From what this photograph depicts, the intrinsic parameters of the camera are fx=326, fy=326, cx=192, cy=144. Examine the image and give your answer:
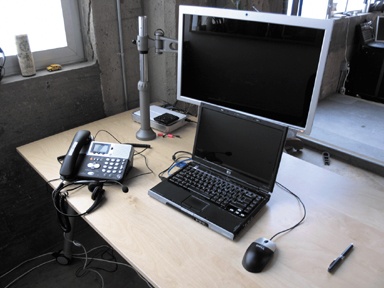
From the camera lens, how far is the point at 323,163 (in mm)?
2670

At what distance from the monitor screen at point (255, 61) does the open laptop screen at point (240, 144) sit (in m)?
0.08

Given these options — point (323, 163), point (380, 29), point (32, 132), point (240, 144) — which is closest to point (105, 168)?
point (240, 144)

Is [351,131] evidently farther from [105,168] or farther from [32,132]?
[32,132]

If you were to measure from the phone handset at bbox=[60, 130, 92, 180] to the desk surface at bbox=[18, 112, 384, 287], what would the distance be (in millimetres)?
77

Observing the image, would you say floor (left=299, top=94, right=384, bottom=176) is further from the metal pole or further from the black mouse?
the black mouse

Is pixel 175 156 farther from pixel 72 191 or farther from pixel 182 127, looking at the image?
pixel 72 191

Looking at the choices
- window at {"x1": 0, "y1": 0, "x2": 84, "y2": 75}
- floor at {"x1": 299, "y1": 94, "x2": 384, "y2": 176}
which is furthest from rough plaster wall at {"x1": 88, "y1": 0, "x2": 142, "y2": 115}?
floor at {"x1": 299, "y1": 94, "x2": 384, "y2": 176}

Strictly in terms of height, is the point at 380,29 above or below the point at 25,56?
below

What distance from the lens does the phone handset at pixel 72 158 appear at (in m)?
1.17

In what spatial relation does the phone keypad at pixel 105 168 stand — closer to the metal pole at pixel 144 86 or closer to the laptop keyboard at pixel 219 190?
the laptop keyboard at pixel 219 190

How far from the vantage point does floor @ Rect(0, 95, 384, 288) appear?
1721 millimetres

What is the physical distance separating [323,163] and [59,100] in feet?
6.77

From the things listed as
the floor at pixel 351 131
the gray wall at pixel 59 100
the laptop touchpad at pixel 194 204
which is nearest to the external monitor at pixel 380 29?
the floor at pixel 351 131

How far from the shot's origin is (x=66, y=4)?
5.26 feet
